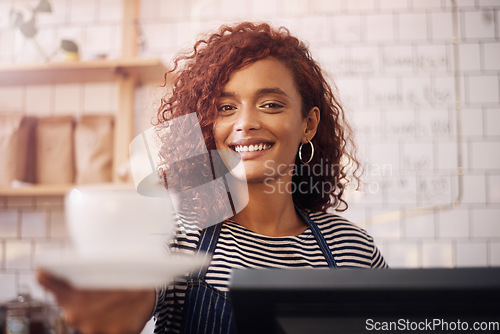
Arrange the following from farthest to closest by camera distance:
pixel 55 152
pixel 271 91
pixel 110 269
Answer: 1. pixel 55 152
2. pixel 271 91
3. pixel 110 269

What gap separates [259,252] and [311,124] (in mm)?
375

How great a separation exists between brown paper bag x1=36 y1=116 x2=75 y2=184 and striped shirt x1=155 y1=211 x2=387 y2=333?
3.69 feet

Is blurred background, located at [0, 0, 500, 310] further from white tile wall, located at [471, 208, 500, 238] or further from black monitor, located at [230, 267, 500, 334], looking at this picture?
black monitor, located at [230, 267, 500, 334]

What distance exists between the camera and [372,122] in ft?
6.37

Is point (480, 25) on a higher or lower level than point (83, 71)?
higher

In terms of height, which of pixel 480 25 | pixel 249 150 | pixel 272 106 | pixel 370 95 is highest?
pixel 480 25

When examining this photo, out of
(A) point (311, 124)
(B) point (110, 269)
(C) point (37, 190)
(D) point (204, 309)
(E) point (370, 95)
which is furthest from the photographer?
(E) point (370, 95)

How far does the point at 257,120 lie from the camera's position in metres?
Answer: 0.95

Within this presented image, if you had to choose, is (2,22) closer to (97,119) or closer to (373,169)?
(97,119)

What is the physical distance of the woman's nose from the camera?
94 cm

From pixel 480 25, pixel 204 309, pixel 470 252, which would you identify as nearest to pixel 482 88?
pixel 480 25

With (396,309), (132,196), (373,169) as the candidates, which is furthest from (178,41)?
(396,309)

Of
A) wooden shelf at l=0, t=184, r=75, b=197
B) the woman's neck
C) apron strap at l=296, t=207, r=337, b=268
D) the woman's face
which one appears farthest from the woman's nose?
wooden shelf at l=0, t=184, r=75, b=197

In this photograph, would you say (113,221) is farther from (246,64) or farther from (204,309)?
(246,64)
